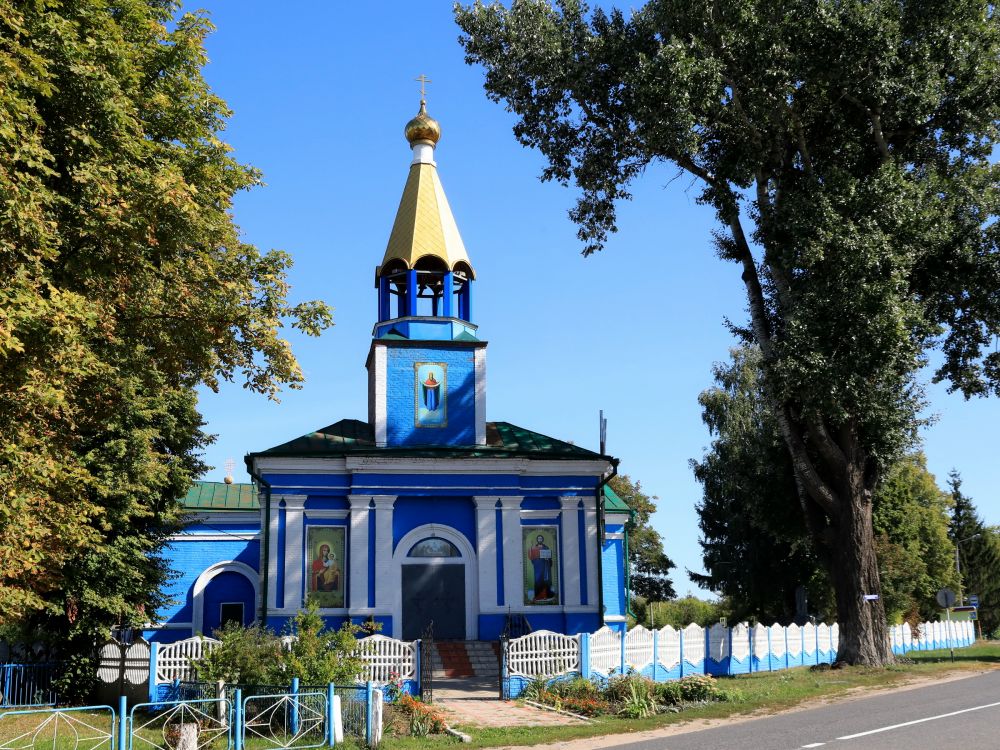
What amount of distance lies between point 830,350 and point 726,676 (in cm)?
775

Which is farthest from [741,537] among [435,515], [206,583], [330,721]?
[330,721]

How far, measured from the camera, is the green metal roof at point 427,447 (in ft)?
78.7

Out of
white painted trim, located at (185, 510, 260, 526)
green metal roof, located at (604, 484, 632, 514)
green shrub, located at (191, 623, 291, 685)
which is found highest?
green metal roof, located at (604, 484, 632, 514)

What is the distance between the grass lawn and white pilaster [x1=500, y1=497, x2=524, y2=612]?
5801mm

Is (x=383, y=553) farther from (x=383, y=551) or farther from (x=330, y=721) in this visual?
(x=330, y=721)

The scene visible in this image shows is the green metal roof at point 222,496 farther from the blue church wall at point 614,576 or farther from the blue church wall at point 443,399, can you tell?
the blue church wall at point 614,576

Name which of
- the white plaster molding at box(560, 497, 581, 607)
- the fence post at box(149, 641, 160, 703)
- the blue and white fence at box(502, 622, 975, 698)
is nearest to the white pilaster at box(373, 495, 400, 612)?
the white plaster molding at box(560, 497, 581, 607)

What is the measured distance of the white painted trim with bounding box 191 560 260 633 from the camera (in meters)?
29.2

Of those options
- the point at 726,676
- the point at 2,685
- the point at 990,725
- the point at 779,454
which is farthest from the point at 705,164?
the point at 2,685

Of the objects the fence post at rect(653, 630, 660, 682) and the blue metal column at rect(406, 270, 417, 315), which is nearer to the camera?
the fence post at rect(653, 630, 660, 682)

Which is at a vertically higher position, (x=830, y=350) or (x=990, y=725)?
(x=830, y=350)

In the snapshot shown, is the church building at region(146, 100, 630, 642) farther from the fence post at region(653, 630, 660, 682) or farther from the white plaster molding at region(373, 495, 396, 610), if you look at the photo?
the fence post at region(653, 630, 660, 682)

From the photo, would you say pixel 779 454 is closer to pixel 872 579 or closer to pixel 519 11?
pixel 872 579

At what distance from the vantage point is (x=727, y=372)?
41375 millimetres
